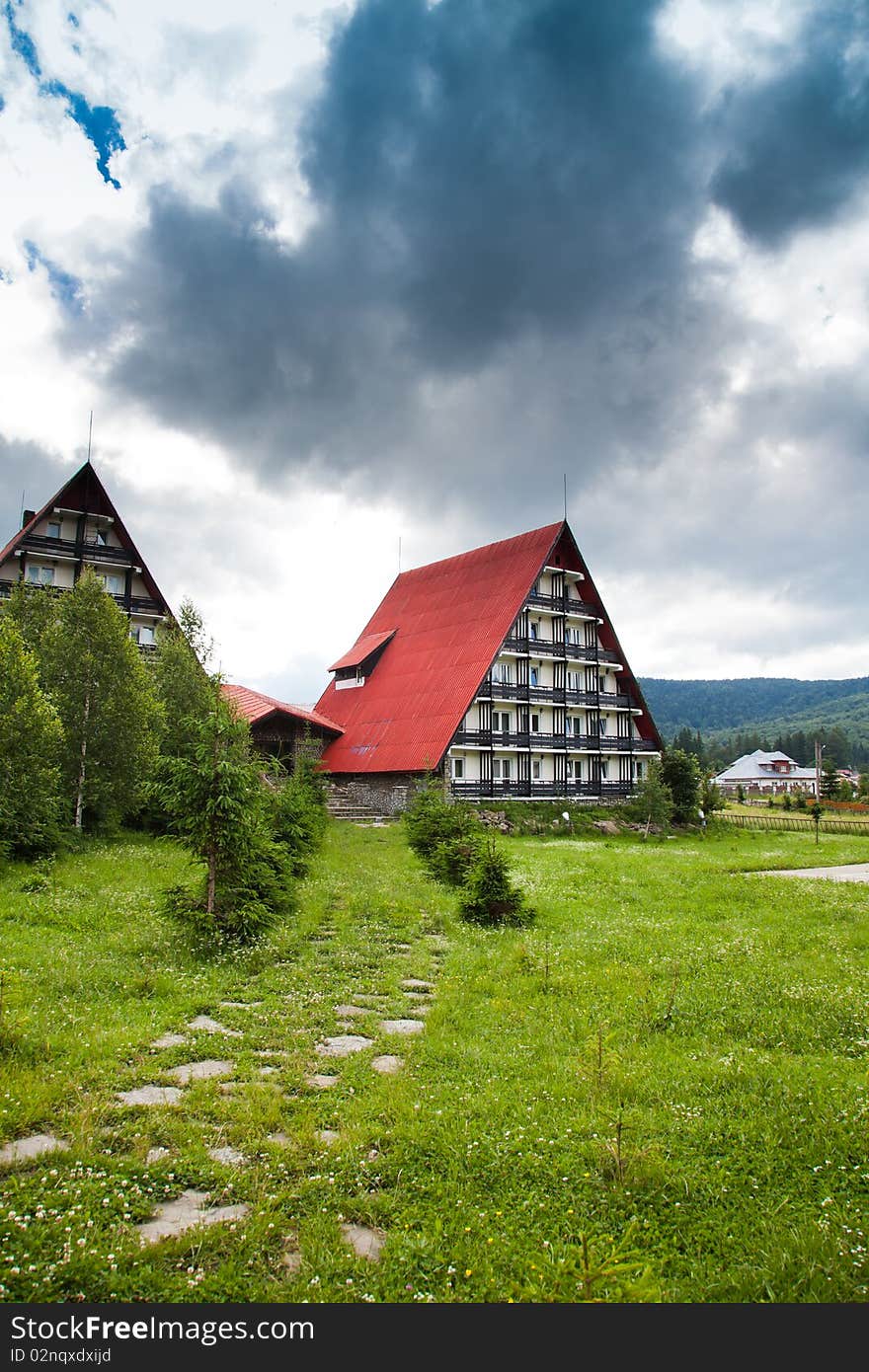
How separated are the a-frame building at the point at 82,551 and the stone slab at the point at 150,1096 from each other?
31440mm

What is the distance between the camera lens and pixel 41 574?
113 feet

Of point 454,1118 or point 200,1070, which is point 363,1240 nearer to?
point 454,1118

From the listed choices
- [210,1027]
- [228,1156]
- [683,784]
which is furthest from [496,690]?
[228,1156]

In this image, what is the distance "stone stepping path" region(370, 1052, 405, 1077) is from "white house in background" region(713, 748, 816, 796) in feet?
A: 500

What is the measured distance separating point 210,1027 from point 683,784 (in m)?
38.3

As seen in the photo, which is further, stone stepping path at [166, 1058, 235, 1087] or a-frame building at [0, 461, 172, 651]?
a-frame building at [0, 461, 172, 651]

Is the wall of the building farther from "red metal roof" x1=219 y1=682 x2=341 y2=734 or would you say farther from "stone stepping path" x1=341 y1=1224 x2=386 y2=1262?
"stone stepping path" x1=341 y1=1224 x2=386 y2=1262

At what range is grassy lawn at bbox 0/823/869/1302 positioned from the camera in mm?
3955

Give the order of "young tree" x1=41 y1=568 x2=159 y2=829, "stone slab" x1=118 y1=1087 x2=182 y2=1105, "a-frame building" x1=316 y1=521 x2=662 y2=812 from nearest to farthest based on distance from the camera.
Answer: "stone slab" x1=118 y1=1087 x2=182 y2=1105 < "young tree" x1=41 y1=568 x2=159 y2=829 < "a-frame building" x1=316 y1=521 x2=662 y2=812

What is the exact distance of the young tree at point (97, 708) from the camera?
71.3 ft

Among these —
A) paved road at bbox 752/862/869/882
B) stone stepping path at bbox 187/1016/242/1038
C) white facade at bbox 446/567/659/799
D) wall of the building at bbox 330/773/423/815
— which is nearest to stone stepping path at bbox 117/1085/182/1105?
stone stepping path at bbox 187/1016/242/1038
